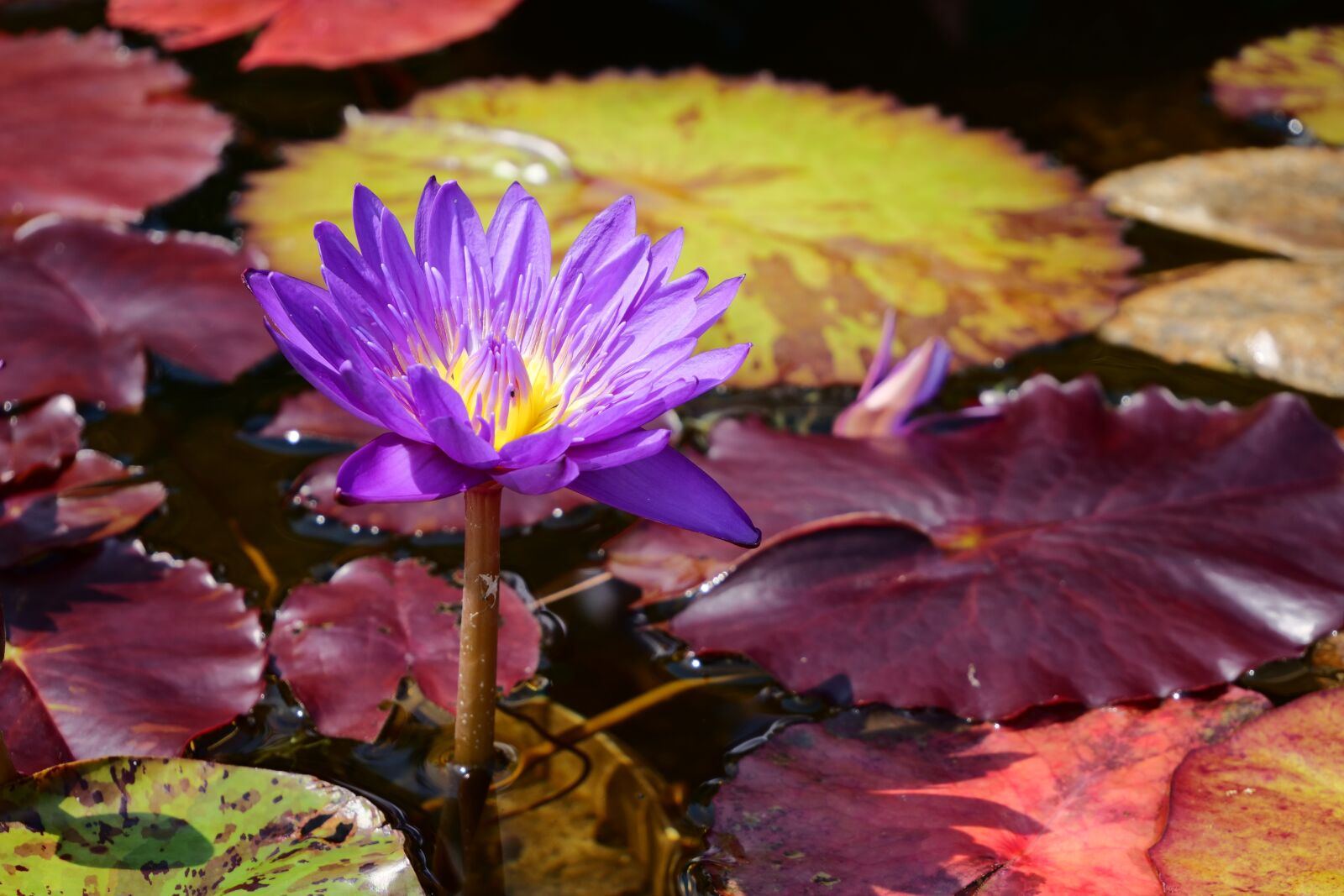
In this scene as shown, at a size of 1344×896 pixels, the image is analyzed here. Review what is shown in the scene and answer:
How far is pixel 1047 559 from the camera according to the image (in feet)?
4.72

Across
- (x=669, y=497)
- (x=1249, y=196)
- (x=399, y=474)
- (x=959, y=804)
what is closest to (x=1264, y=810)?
(x=959, y=804)

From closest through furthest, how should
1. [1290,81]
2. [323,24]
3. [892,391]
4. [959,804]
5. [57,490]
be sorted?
1. [959,804]
2. [57,490]
3. [892,391]
4. [323,24]
5. [1290,81]

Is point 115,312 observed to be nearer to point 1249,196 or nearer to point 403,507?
point 403,507

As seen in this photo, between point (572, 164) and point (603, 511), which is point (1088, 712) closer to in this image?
point (603, 511)

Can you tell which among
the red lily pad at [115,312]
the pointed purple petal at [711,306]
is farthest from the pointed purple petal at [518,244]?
the red lily pad at [115,312]

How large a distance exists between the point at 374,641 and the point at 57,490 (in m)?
0.52

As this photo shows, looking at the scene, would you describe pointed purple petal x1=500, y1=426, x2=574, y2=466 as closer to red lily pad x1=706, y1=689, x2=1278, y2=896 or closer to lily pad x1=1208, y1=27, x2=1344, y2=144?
red lily pad x1=706, y1=689, x2=1278, y2=896

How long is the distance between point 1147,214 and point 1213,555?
46.3 inches

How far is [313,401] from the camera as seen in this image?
70.0 inches

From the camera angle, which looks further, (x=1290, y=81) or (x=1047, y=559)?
(x=1290, y=81)

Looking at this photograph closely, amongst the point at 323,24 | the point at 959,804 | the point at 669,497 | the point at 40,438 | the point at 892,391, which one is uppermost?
the point at 323,24

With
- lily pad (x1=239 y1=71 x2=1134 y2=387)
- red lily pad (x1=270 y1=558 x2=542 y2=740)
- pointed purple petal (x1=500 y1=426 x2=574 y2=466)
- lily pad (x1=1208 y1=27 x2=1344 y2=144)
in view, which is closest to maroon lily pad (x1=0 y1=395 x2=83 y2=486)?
red lily pad (x1=270 y1=558 x2=542 y2=740)

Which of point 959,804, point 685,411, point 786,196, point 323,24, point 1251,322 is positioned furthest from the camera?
point 323,24

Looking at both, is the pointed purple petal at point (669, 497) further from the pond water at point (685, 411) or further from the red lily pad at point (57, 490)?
the red lily pad at point (57, 490)
